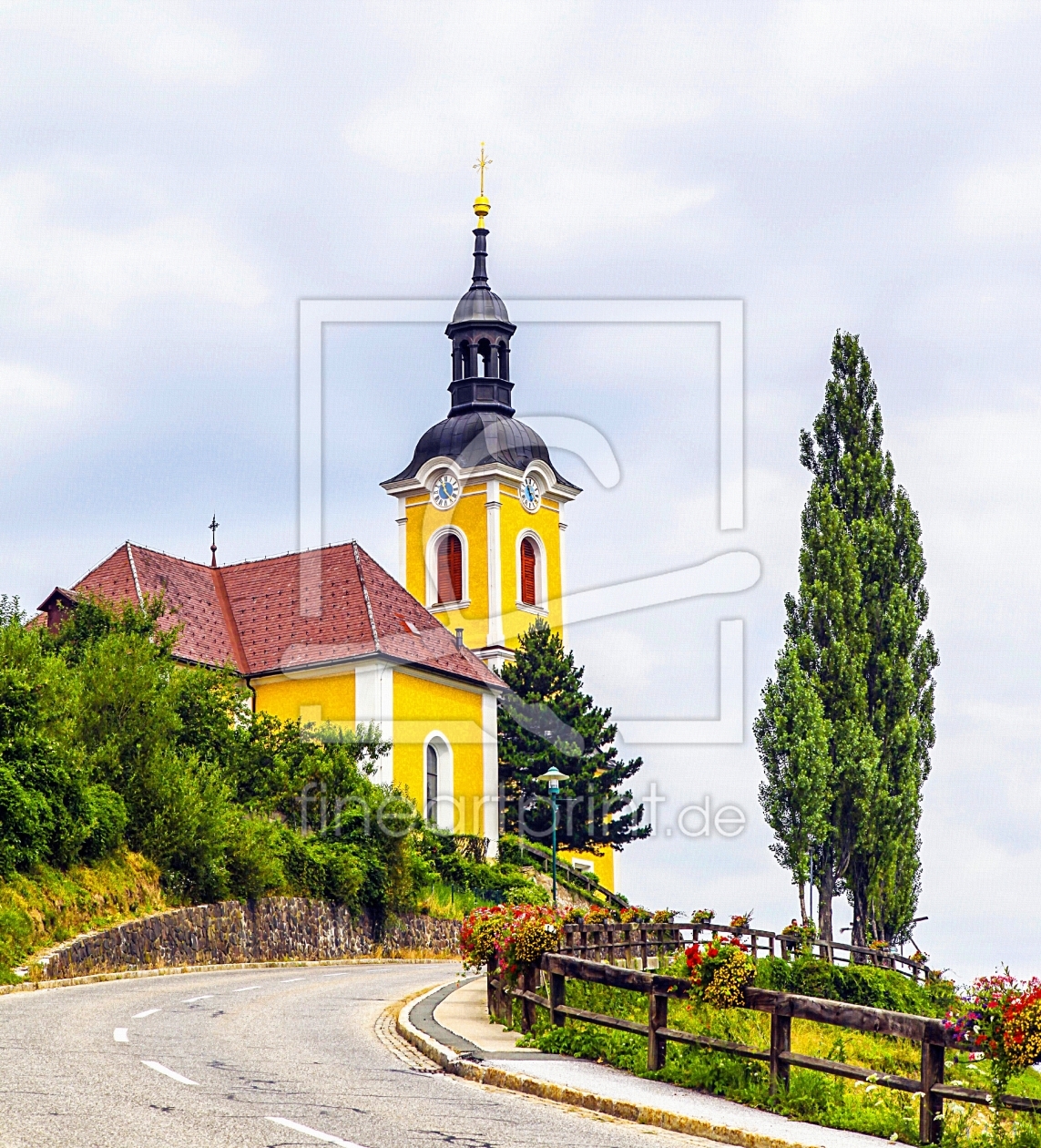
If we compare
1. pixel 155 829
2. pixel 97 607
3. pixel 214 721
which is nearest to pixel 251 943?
pixel 155 829

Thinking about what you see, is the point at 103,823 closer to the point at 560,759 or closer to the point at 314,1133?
the point at 314,1133

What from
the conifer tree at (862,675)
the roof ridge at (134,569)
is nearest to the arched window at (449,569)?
the roof ridge at (134,569)

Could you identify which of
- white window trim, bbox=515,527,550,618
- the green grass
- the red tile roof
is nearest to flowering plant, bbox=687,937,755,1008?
the green grass

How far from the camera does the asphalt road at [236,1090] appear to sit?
10.3 meters

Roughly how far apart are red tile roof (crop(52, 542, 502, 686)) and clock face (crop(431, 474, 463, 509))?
12388mm

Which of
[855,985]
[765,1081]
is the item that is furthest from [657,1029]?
[855,985]

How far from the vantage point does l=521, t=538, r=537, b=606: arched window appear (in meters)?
67.6

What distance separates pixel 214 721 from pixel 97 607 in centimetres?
582

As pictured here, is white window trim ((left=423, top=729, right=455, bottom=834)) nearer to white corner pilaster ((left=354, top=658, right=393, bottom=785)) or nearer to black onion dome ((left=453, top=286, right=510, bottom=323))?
white corner pilaster ((left=354, top=658, right=393, bottom=785))

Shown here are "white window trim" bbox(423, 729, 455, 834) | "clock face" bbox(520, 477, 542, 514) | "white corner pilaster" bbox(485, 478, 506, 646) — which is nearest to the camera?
"white window trim" bbox(423, 729, 455, 834)

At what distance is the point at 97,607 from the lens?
4150 centimetres

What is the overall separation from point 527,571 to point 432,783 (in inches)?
679

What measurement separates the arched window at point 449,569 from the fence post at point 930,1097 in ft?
183

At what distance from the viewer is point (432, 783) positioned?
173 ft
